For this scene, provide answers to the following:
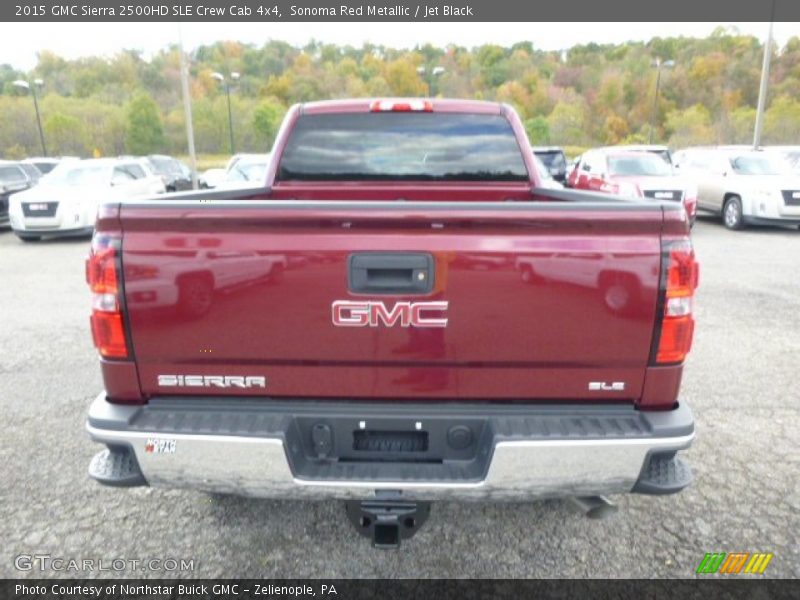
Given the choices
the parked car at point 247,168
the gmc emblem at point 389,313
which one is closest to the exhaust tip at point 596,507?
the gmc emblem at point 389,313

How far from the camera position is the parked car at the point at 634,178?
41.5 feet

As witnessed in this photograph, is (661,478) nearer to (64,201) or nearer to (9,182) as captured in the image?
(64,201)

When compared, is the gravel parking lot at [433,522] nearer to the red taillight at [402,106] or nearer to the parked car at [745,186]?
the red taillight at [402,106]

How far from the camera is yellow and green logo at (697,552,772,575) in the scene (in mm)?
2609

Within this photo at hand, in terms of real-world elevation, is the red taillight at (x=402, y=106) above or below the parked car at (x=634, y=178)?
above

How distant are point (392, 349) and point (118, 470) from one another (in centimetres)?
120

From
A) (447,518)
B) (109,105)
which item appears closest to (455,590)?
(447,518)

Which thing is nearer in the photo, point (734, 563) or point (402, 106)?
point (734, 563)

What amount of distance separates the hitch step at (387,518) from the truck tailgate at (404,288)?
486 mm

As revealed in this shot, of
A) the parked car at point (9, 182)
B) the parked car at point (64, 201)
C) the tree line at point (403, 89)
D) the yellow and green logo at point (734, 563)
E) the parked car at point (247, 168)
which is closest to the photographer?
the yellow and green logo at point (734, 563)

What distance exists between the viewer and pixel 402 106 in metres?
3.69

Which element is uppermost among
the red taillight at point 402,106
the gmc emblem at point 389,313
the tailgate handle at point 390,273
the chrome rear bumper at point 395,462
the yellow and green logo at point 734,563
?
the red taillight at point 402,106

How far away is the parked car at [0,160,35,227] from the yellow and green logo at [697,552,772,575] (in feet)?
56.1

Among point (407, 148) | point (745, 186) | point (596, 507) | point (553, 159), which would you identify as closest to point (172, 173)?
point (553, 159)
